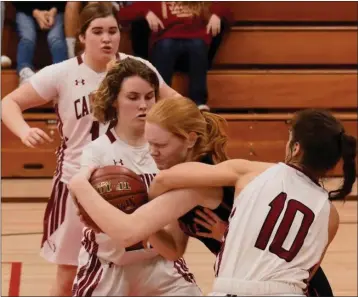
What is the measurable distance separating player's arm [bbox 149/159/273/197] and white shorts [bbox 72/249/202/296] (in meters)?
0.74

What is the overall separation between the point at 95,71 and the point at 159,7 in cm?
341

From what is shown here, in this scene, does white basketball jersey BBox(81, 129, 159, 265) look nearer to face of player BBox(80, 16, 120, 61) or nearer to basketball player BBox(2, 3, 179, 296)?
basketball player BBox(2, 3, 179, 296)

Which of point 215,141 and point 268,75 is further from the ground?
point 215,141

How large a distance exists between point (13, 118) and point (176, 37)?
146 inches

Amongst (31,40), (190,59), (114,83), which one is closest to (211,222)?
(114,83)

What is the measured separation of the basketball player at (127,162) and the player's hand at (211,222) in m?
0.55

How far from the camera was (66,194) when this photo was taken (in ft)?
13.3

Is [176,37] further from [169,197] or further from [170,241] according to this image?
[169,197]

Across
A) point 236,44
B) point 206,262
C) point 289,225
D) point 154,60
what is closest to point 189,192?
point 289,225

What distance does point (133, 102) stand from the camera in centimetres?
335

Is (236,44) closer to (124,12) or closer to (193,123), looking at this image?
(124,12)

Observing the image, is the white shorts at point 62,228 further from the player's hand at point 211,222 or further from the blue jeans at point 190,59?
the blue jeans at point 190,59

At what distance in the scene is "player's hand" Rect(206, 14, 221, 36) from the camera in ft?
24.1

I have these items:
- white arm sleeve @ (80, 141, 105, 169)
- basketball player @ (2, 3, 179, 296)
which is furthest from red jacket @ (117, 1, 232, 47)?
white arm sleeve @ (80, 141, 105, 169)
